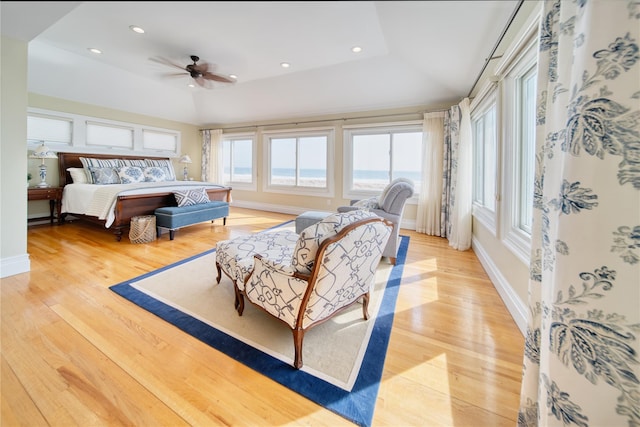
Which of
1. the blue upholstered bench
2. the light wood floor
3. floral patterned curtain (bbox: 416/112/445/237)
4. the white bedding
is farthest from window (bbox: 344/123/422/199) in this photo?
the white bedding

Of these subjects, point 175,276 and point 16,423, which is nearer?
point 16,423

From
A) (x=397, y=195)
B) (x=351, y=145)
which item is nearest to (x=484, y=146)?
(x=397, y=195)

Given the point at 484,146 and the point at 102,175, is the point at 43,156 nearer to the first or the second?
the point at 102,175

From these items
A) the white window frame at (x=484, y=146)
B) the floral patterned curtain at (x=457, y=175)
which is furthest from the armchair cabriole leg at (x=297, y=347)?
the floral patterned curtain at (x=457, y=175)

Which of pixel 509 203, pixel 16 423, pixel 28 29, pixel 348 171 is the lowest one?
pixel 16 423

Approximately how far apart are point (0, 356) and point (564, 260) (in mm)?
2570

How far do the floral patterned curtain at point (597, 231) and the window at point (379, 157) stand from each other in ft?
12.8

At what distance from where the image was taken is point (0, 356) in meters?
1.30

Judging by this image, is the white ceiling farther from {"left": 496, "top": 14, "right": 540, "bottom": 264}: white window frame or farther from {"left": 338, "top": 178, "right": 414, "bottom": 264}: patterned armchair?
{"left": 338, "top": 178, "right": 414, "bottom": 264}: patterned armchair

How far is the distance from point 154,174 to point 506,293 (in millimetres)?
5905

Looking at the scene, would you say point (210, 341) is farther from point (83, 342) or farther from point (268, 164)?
point (268, 164)

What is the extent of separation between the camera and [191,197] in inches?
153

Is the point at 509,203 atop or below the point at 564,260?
atop

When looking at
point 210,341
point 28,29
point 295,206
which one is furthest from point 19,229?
point 295,206
